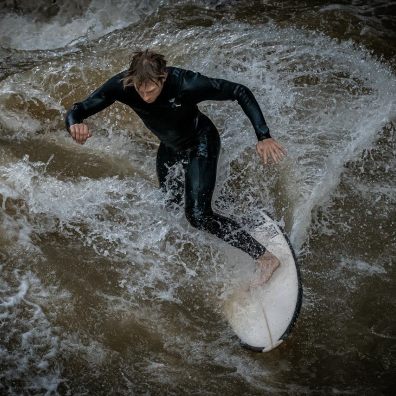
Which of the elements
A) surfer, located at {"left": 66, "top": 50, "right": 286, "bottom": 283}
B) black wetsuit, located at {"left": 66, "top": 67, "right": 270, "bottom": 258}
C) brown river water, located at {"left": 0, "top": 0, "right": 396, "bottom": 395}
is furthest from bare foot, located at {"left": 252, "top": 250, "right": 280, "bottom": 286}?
brown river water, located at {"left": 0, "top": 0, "right": 396, "bottom": 395}

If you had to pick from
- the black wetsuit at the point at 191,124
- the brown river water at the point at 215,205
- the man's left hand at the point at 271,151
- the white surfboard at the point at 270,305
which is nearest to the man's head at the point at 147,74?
the black wetsuit at the point at 191,124

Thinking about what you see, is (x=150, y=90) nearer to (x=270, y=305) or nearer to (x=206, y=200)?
(x=206, y=200)

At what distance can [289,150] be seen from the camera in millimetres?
4820

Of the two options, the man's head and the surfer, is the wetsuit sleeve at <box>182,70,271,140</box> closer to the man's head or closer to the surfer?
the surfer

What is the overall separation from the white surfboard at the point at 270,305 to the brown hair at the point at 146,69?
1.63m

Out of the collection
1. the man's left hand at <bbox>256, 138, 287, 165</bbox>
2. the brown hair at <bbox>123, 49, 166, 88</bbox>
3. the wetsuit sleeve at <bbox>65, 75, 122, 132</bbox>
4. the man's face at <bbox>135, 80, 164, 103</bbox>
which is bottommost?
the wetsuit sleeve at <bbox>65, 75, 122, 132</bbox>

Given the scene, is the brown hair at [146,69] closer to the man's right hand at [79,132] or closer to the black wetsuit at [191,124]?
the black wetsuit at [191,124]

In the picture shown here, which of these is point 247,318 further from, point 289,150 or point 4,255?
point 4,255

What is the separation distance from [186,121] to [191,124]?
3.1 inches

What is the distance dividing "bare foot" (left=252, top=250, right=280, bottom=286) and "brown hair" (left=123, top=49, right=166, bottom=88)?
1510mm

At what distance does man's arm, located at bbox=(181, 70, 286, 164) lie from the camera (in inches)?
131

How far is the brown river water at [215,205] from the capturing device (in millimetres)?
3781

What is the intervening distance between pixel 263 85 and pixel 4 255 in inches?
105

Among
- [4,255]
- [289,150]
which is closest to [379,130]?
[289,150]
